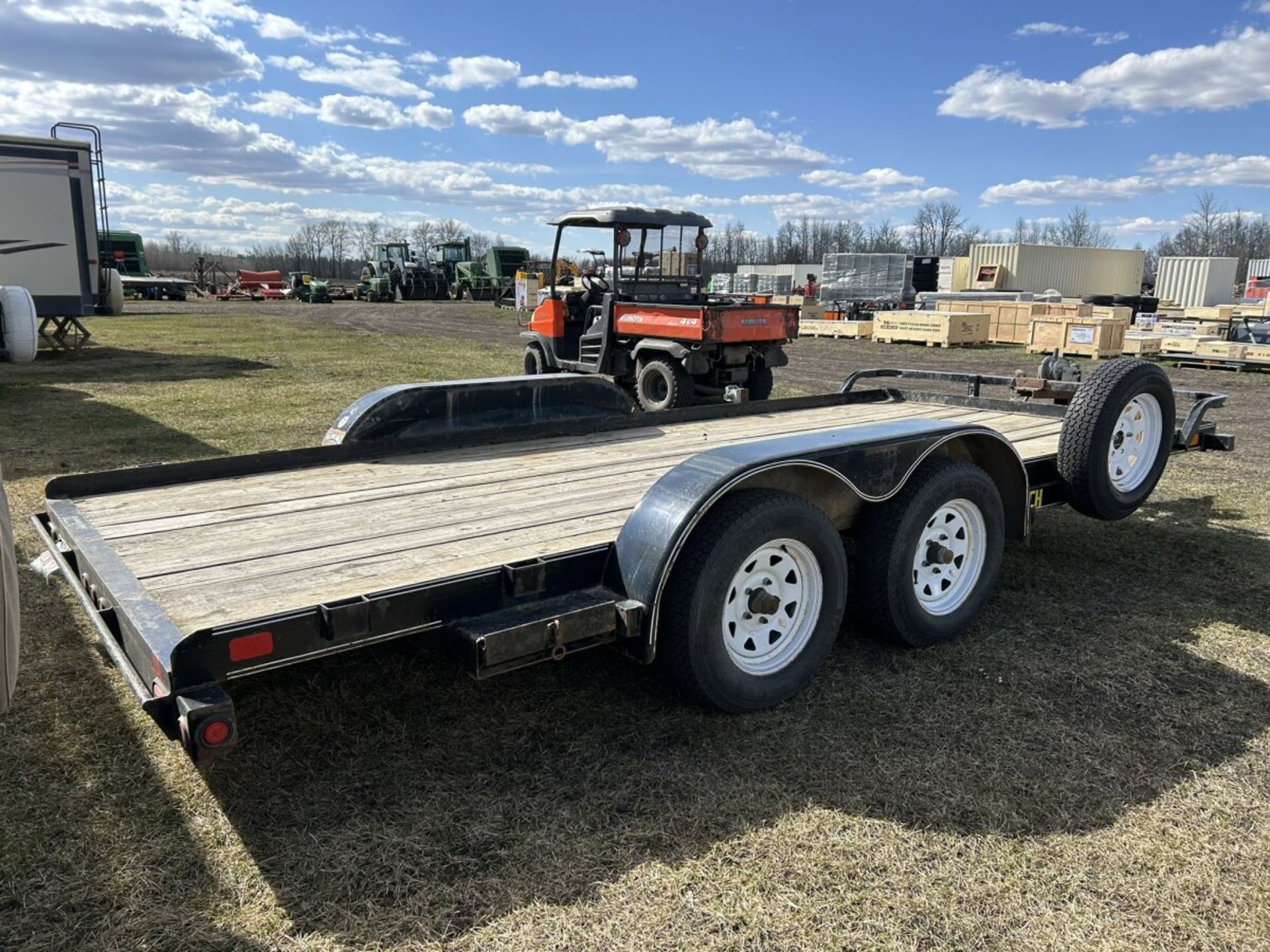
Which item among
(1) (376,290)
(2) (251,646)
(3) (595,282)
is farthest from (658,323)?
(1) (376,290)

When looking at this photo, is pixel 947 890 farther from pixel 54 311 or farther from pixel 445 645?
pixel 54 311

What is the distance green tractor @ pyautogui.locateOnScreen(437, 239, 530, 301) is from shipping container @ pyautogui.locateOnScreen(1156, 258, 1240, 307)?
94.6 ft

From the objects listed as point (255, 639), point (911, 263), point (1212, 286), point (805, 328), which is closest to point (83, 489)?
point (255, 639)

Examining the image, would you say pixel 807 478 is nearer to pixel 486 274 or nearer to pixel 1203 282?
pixel 1203 282

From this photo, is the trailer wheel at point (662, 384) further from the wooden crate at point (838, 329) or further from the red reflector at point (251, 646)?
the wooden crate at point (838, 329)

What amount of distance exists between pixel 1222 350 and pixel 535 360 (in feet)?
43.4

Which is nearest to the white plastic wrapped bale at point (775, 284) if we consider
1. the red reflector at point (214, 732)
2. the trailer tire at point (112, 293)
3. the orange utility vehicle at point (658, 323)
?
the trailer tire at point (112, 293)

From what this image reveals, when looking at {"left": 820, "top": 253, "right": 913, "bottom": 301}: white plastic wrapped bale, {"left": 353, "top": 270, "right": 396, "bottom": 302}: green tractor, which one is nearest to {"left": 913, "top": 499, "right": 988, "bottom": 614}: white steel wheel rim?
{"left": 820, "top": 253, "right": 913, "bottom": 301}: white plastic wrapped bale

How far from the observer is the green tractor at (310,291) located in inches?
1734

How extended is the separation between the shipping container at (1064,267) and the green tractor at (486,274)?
21.7m

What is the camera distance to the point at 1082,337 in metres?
18.6

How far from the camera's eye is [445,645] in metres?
2.74

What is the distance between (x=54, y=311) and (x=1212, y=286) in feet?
128

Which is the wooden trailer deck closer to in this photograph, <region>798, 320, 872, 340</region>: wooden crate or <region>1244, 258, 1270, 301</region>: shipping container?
<region>798, 320, 872, 340</region>: wooden crate
